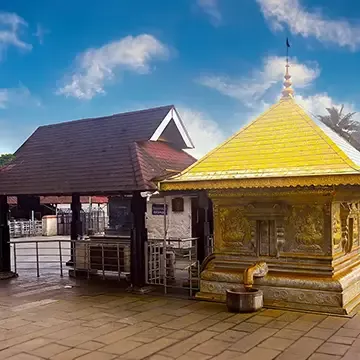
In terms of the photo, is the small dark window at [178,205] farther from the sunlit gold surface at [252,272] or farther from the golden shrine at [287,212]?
the sunlit gold surface at [252,272]

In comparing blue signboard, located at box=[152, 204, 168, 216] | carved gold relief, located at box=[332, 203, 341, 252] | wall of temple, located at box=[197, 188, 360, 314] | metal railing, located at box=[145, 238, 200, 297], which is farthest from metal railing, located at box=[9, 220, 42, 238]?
carved gold relief, located at box=[332, 203, 341, 252]

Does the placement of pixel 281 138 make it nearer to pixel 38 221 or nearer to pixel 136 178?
pixel 136 178

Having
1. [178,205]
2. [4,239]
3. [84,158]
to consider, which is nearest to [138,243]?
[84,158]

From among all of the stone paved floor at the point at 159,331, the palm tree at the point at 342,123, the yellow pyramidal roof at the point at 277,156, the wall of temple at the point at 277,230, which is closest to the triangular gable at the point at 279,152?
the yellow pyramidal roof at the point at 277,156

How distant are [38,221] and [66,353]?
66.7 feet

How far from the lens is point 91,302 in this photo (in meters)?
7.93

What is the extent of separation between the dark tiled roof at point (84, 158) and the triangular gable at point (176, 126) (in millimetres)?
124

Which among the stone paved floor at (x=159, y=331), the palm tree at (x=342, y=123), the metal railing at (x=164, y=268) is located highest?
the palm tree at (x=342, y=123)

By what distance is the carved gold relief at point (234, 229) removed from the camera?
25.8 ft

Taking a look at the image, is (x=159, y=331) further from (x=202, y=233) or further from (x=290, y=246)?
(x=202, y=233)

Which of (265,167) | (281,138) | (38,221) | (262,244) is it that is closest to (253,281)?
(262,244)

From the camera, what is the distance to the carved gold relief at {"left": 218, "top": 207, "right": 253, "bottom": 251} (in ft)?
A: 25.8

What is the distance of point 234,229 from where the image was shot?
26.2 feet

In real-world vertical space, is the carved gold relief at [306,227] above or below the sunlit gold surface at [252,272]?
above
